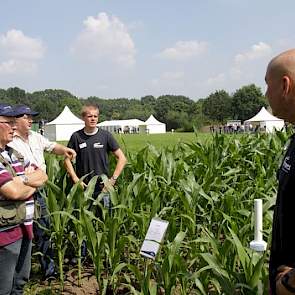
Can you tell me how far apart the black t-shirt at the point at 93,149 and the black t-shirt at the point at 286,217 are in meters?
3.45

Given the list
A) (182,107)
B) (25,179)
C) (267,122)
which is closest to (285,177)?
(25,179)

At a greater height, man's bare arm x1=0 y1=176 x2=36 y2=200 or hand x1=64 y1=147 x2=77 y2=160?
hand x1=64 y1=147 x2=77 y2=160

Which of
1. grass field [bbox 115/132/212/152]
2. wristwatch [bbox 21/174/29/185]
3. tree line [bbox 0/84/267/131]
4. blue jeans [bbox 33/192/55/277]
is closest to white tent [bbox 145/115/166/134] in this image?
tree line [bbox 0/84/267/131]

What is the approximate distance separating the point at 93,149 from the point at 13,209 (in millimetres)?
2211

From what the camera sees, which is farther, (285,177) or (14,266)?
(14,266)

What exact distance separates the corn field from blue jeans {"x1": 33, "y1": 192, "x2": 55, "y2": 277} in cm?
10

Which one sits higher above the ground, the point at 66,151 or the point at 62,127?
the point at 66,151

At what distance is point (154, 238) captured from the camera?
306cm

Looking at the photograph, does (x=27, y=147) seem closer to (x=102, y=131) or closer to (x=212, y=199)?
(x=102, y=131)

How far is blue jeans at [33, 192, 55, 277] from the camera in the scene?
4469 millimetres

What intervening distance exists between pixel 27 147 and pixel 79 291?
56.9 inches

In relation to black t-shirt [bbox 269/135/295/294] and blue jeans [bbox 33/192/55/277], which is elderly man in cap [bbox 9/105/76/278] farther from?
black t-shirt [bbox 269/135/295/294]

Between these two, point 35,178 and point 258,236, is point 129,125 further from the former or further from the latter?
point 258,236

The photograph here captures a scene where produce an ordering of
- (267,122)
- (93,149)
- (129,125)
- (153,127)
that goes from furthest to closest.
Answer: (153,127) < (129,125) < (267,122) < (93,149)
